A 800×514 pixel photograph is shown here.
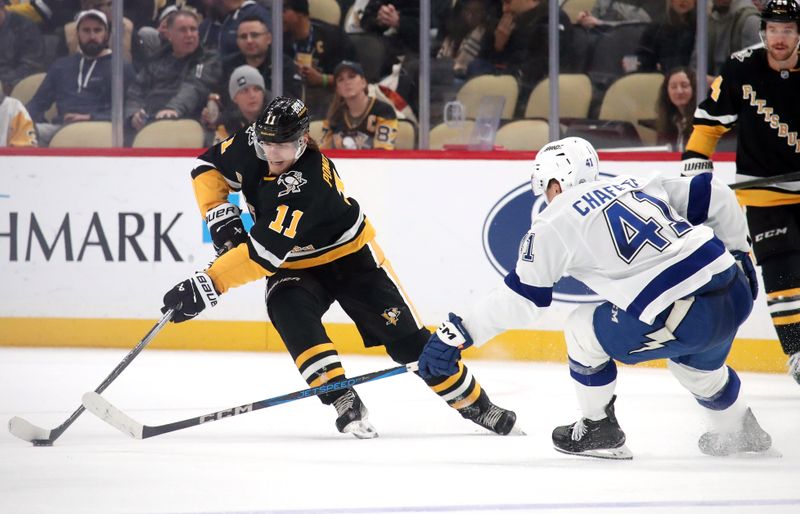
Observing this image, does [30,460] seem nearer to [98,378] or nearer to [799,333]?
[98,378]

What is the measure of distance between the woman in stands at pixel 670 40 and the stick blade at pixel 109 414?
296cm

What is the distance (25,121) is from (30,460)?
290cm

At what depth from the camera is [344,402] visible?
3.46m

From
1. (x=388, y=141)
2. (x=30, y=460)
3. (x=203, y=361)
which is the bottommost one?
(x=203, y=361)

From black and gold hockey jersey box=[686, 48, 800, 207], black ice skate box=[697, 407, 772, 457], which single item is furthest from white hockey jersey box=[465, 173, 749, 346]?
black and gold hockey jersey box=[686, 48, 800, 207]

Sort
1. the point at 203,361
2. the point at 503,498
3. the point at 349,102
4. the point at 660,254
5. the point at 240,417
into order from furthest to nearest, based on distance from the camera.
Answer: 1. the point at 349,102
2. the point at 203,361
3. the point at 240,417
4. the point at 660,254
5. the point at 503,498

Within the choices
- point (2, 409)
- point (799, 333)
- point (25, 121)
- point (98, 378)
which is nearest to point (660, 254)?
point (799, 333)

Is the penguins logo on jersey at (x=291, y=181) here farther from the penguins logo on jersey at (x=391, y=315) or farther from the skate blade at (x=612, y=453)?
the skate blade at (x=612, y=453)

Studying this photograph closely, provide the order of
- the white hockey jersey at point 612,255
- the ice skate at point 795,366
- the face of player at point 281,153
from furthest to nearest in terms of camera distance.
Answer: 1. the ice skate at point 795,366
2. the face of player at point 281,153
3. the white hockey jersey at point 612,255

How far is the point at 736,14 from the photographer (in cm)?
511

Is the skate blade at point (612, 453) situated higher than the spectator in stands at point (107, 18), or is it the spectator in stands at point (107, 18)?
the spectator in stands at point (107, 18)

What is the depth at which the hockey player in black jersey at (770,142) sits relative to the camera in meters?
3.89

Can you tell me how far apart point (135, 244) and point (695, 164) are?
8.39 feet

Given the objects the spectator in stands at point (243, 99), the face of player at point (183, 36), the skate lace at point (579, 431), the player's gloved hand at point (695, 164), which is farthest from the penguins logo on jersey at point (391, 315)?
the face of player at point (183, 36)
